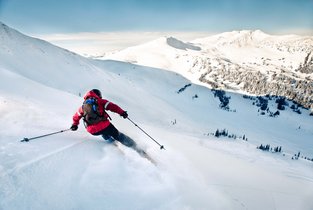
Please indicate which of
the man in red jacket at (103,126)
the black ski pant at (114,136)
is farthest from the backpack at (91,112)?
the black ski pant at (114,136)

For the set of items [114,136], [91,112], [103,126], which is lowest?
[114,136]

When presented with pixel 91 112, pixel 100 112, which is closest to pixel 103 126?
pixel 100 112

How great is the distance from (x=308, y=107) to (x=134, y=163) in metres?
164

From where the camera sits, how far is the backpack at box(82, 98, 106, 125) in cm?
832

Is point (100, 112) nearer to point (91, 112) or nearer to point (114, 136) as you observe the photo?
point (91, 112)

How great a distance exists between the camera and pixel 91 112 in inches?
329

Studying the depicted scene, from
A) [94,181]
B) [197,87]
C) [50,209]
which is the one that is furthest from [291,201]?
[197,87]

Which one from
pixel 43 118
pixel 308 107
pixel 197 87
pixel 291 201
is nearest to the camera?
pixel 291 201

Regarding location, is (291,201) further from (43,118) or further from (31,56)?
(31,56)

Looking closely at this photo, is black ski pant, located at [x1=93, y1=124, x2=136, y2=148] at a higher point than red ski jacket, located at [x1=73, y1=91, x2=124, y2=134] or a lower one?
lower

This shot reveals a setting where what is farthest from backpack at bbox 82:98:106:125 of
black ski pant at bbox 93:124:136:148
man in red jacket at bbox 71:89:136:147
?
black ski pant at bbox 93:124:136:148

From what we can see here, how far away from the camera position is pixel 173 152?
8.23m

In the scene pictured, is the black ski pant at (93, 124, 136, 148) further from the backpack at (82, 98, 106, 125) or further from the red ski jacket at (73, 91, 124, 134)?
the backpack at (82, 98, 106, 125)

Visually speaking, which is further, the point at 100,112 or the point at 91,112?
the point at 100,112
